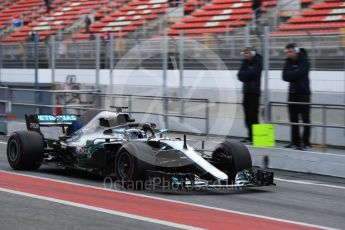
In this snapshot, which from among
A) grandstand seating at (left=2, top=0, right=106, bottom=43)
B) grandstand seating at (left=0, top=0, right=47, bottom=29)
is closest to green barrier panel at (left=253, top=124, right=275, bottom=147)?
grandstand seating at (left=2, top=0, right=106, bottom=43)

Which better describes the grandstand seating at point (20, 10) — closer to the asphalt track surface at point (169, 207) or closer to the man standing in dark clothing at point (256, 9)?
the man standing in dark clothing at point (256, 9)

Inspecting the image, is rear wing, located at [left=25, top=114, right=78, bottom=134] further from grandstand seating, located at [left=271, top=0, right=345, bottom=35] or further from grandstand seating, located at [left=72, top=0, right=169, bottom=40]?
grandstand seating, located at [left=72, top=0, right=169, bottom=40]

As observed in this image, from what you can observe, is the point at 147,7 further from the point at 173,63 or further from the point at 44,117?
the point at 44,117

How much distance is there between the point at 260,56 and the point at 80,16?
1914cm

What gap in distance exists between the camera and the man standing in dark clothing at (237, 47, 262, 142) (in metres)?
14.8

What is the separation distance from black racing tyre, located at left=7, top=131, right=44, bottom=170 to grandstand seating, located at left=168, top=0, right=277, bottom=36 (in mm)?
11868

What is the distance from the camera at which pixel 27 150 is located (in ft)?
38.3

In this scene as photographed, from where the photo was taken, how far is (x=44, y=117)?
12.5 metres

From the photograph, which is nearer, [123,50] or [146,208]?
[146,208]

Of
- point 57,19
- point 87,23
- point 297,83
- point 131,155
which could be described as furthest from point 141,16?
→ point 131,155

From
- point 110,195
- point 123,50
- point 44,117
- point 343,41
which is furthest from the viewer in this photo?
point 123,50

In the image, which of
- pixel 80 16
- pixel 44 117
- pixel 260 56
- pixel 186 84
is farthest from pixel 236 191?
pixel 80 16

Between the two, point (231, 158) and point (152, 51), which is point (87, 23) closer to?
point (152, 51)

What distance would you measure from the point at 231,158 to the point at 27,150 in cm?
347
